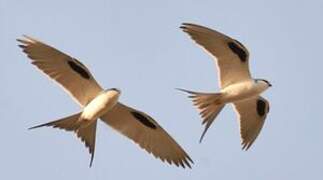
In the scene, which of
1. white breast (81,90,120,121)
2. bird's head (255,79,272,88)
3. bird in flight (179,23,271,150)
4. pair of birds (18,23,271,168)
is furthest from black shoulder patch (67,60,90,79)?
bird's head (255,79,272,88)

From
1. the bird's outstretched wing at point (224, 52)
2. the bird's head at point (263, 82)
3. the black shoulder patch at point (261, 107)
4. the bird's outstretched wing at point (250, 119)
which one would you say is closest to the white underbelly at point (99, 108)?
the bird's outstretched wing at point (224, 52)

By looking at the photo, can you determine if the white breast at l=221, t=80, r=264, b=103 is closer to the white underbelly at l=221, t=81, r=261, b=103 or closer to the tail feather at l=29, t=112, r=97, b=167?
the white underbelly at l=221, t=81, r=261, b=103

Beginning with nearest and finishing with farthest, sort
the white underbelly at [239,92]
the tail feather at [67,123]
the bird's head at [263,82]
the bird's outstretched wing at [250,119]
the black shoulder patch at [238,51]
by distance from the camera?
the tail feather at [67,123] → the white underbelly at [239,92] → the black shoulder patch at [238,51] → the bird's head at [263,82] → the bird's outstretched wing at [250,119]

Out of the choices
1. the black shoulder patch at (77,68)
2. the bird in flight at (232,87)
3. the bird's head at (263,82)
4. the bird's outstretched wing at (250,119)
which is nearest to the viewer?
the black shoulder patch at (77,68)

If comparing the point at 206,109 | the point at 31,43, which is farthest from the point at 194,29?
the point at 31,43

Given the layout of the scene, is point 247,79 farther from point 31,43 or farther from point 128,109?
point 31,43

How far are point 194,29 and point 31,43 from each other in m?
3.00

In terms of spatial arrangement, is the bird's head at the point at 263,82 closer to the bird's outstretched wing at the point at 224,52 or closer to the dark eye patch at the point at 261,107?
the bird's outstretched wing at the point at 224,52

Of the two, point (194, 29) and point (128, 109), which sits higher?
point (194, 29)

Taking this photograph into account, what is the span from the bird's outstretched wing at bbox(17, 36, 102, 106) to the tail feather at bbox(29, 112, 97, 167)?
48cm

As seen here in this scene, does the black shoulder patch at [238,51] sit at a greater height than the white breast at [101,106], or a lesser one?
greater

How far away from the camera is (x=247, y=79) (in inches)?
978

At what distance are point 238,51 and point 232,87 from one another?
27.3 inches

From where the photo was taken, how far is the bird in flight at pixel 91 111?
23.5 m
